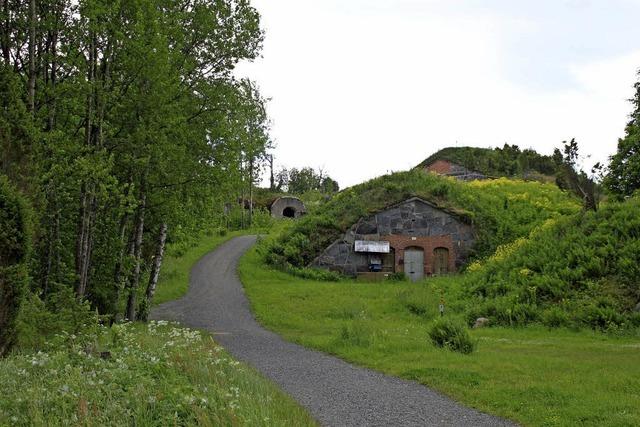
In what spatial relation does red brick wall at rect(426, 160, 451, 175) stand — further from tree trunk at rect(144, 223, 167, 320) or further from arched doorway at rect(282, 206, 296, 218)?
tree trunk at rect(144, 223, 167, 320)

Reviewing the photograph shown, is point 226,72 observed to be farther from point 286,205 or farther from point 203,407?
point 286,205

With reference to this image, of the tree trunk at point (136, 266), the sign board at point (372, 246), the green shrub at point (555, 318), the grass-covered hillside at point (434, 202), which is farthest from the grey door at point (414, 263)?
the tree trunk at point (136, 266)

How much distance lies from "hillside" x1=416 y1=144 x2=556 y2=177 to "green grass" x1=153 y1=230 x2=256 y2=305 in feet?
67.4

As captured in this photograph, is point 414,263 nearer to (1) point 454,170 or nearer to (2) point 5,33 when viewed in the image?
(1) point 454,170

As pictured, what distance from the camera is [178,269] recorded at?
Result: 3375cm

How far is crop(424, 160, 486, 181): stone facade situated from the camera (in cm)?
5041

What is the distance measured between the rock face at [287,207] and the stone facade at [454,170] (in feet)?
50.2

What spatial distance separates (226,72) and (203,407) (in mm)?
15192

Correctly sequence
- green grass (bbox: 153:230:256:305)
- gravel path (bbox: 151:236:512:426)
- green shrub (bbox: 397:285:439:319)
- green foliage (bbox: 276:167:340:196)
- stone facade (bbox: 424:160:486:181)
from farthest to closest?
green foliage (bbox: 276:167:340:196)
stone facade (bbox: 424:160:486:181)
green grass (bbox: 153:230:256:305)
green shrub (bbox: 397:285:439:319)
gravel path (bbox: 151:236:512:426)

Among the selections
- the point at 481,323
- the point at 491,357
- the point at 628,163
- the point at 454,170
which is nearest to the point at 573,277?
the point at 481,323

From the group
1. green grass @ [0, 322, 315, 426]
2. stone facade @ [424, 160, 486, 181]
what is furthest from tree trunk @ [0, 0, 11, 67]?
stone facade @ [424, 160, 486, 181]

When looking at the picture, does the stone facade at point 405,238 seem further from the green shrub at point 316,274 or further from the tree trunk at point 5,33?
the tree trunk at point 5,33

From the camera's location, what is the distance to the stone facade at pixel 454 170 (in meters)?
50.4

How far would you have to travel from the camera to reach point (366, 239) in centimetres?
3231
